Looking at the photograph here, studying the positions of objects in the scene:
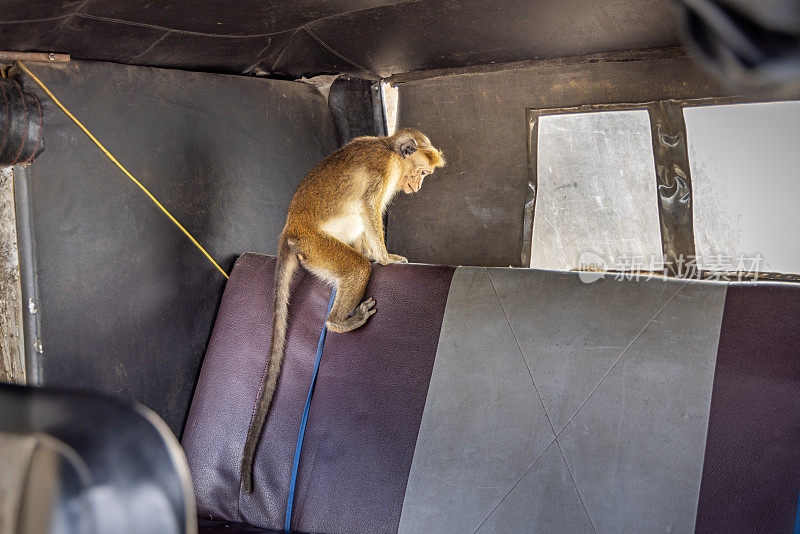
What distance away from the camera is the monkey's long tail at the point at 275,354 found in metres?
3.25

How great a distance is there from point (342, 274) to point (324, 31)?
114cm

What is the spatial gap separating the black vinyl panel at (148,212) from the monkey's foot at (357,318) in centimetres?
81

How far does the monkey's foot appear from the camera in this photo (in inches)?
130

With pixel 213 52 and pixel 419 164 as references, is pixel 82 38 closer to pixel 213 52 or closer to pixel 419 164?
pixel 213 52

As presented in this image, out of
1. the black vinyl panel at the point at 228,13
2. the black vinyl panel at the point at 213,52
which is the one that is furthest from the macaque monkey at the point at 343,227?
the black vinyl panel at the point at 228,13

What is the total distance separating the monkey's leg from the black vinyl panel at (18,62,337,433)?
624 mm

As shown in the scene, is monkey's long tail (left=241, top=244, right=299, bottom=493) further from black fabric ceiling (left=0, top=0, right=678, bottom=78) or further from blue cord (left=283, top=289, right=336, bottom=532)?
black fabric ceiling (left=0, top=0, right=678, bottom=78)

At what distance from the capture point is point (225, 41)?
3.44m

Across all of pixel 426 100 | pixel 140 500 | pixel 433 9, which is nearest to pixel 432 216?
pixel 426 100

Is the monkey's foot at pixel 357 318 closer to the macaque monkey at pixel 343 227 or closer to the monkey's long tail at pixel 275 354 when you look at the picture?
the macaque monkey at pixel 343 227

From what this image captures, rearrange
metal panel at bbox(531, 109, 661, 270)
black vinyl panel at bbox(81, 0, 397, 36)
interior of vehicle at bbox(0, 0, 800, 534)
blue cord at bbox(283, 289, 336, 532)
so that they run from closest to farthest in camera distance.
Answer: interior of vehicle at bbox(0, 0, 800, 534), black vinyl panel at bbox(81, 0, 397, 36), blue cord at bbox(283, 289, 336, 532), metal panel at bbox(531, 109, 661, 270)

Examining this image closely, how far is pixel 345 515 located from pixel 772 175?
7.70 ft

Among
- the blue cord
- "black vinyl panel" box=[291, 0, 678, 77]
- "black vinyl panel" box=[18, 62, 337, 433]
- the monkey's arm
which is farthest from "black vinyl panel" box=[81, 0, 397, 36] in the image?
the blue cord

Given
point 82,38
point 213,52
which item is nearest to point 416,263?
point 213,52
